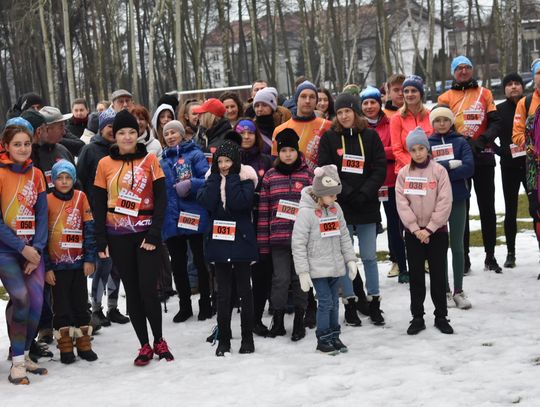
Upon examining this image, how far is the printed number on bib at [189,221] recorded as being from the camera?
760 cm

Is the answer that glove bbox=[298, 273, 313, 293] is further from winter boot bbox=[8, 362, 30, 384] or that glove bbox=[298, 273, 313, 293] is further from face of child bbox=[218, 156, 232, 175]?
winter boot bbox=[8, 362, 30, 384]

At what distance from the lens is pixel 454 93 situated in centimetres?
844

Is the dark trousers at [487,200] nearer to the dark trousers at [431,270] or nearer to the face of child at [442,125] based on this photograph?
the face of child at [442,125]

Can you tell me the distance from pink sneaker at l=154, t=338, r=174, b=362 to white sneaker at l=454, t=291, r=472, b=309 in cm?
279

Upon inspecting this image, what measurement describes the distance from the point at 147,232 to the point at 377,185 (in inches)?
85.0

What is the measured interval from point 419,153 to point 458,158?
0.83 m

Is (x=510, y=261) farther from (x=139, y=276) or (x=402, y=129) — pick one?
(x=139, y=276)

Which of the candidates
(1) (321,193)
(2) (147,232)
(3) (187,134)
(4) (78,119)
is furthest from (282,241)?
(4) (78,119)

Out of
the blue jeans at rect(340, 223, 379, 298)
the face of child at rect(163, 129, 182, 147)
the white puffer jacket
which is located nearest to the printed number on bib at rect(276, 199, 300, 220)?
the white puffer jacket

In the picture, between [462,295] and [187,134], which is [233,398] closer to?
A: [462,295]

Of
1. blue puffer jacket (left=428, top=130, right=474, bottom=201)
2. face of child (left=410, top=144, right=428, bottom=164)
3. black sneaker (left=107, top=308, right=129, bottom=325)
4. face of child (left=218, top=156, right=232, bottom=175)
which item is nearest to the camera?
face of child (left=218, top=156, right=232, bottom=175)

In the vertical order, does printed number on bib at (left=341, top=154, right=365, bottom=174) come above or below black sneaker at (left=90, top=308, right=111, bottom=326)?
above

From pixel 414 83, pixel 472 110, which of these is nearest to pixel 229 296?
pixel 414 83

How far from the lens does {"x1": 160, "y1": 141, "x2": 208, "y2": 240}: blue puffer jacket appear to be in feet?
25.1
